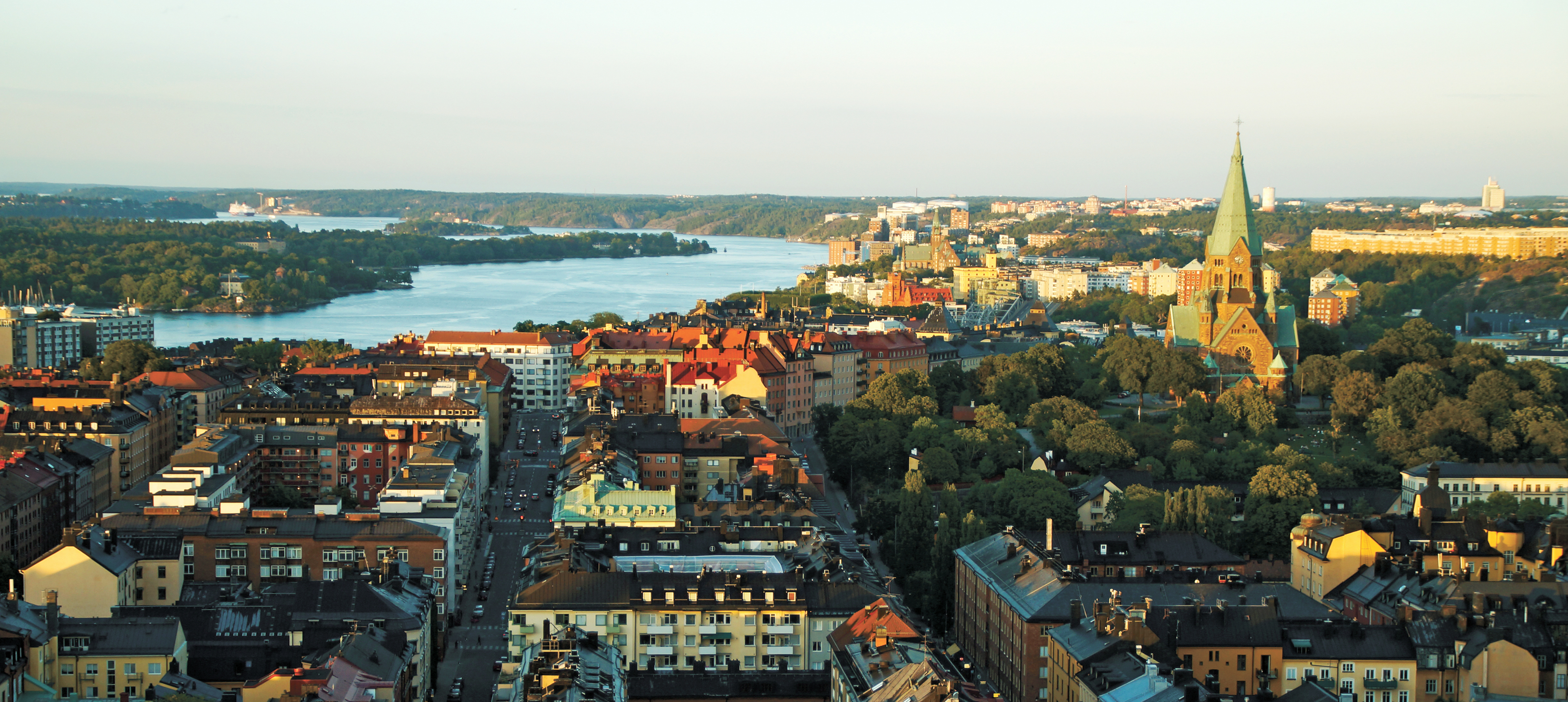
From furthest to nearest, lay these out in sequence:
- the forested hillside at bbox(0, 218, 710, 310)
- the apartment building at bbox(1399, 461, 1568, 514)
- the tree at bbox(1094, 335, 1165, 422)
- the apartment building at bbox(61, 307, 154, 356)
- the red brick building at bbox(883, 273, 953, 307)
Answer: the red brick building at bbox(883, 273, 953, 307) → the forested hillside at bbox(0, 218, 710, 310) → the apartment building at bbox(61, 307, 154, 356) → the tree at bbox(1094, 335, 1165, 422) → the apartment building at bbox(1399, 461, 1568, 514)

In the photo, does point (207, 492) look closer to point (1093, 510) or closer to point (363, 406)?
point (363, 406)

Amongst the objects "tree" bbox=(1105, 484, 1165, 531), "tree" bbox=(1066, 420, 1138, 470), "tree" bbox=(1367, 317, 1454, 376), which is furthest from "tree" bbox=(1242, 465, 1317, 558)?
"tree" bbox=(1367, 317, 1454, 376)

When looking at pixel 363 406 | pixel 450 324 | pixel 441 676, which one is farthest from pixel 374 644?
pixel 450 324

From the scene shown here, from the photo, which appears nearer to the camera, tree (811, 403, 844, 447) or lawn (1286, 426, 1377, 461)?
lawn (1286, 426, 1377, 461)

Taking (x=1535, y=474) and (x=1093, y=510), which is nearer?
(x=1093, y=510)

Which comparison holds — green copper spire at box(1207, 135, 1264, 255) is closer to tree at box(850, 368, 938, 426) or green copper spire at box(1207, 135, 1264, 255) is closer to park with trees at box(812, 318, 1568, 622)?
park with trees at box(812, 318, 1568, 622)

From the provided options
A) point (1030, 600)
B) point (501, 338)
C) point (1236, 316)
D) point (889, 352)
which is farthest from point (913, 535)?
point (501, 338)
